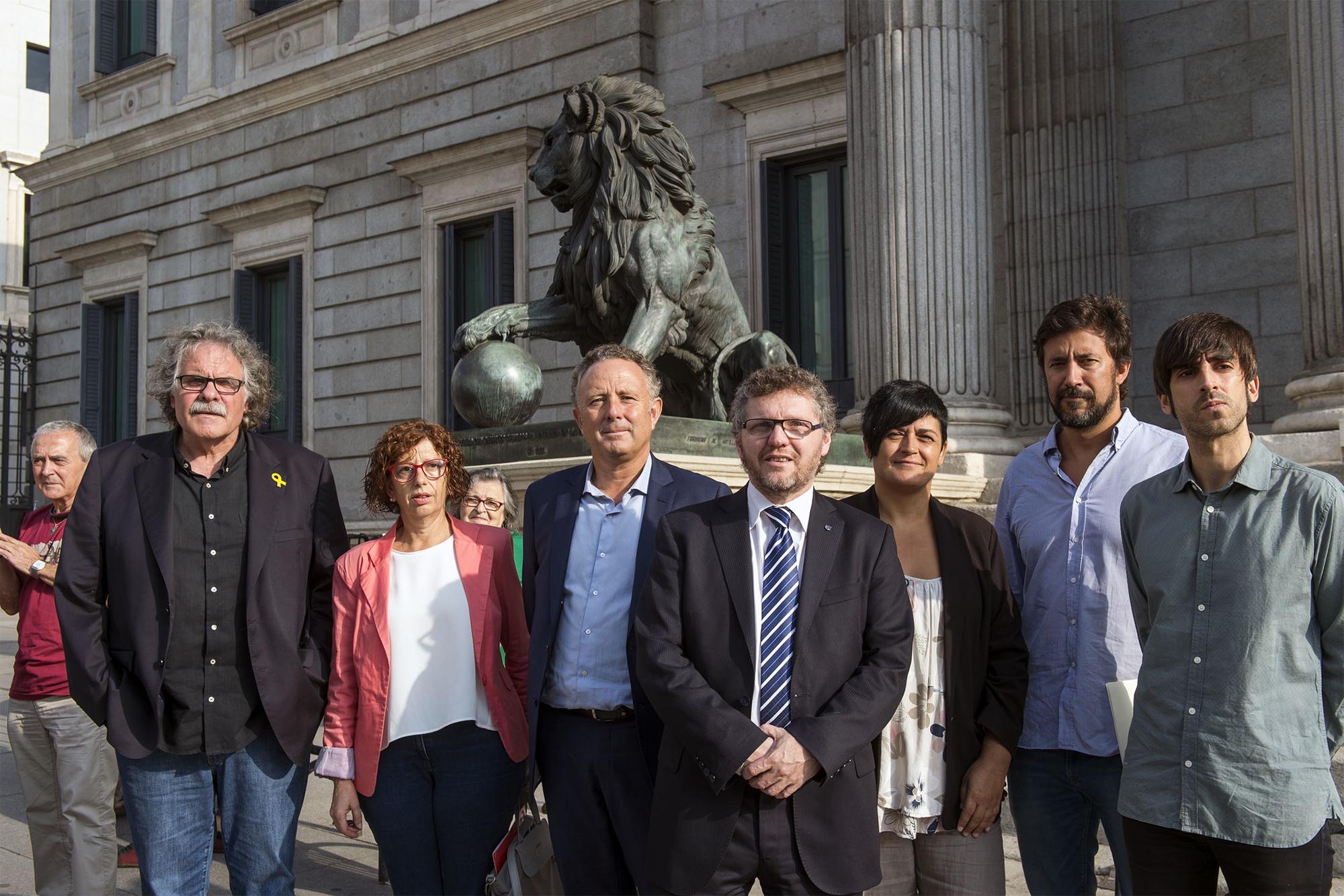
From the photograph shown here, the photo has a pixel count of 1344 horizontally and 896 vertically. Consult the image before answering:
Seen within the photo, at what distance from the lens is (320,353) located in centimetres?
1753

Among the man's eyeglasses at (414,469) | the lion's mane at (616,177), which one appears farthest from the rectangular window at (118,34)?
the man's eyeglasses at (414,469)

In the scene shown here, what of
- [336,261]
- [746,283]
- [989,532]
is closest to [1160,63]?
[746,283]

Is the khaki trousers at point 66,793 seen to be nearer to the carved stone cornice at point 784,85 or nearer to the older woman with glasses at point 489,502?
the older woman with glasses at point 489,502

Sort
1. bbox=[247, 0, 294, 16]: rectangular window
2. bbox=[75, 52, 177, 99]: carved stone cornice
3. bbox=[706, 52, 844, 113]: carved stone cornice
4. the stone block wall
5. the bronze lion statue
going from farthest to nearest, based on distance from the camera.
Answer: bbox=[75, 52, 177, 99]: carved stone cornice → bbox=[247, 0, 294, 16]: rectangular window → bbox=[706, 52, 844, 113]: carved stone cornice → the stone block wall → the bronze lion statue

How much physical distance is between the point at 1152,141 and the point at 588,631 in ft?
29.5

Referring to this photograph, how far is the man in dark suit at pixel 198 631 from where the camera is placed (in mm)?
3305

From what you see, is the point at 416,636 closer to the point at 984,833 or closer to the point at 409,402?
the point at 984,833

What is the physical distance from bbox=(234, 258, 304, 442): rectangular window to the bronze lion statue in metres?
11.5

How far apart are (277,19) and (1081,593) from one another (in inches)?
691

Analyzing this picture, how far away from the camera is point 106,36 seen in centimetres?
2128

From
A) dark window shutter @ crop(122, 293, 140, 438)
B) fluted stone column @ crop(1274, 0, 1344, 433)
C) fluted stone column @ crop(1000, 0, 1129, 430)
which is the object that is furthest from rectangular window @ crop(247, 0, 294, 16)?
fluted stone column @ crop(1274, 0, 1344, 433)

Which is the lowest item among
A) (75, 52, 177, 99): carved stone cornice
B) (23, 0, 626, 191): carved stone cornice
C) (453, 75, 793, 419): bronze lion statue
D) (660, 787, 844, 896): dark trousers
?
(660, 787, 844, 896): dark trousers

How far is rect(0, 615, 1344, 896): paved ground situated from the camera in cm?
523

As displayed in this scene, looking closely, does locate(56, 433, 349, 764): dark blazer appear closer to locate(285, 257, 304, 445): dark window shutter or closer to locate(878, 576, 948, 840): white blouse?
locate(878, 576, 948, 840): white blouse
